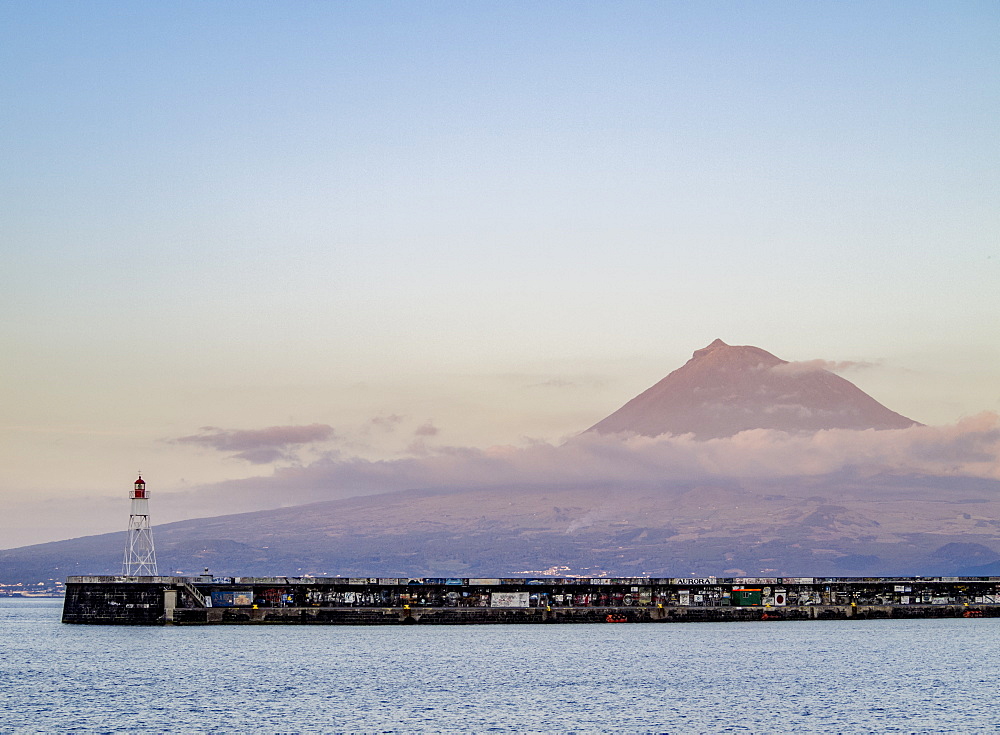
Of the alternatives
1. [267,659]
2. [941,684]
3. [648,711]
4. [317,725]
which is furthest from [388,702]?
[941,684]

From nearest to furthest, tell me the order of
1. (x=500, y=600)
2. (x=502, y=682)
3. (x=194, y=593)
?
1. (x=502, y=682)
2. (x=194, y=593)
3. (x=500, y=600)

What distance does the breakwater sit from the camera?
132 meters

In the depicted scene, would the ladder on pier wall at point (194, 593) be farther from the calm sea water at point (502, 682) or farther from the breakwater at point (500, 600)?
the calm sea water at point (502, 682)

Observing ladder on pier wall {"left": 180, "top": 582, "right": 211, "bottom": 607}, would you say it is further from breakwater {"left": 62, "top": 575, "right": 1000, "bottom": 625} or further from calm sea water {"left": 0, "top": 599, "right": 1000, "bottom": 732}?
calm sea water {"left": 0, "top": 599, "right": 1000, "bottom": 732}

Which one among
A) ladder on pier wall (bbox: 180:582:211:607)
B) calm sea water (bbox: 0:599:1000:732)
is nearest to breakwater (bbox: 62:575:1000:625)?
ladder on pier wall (bbox: 180:582:211:607)

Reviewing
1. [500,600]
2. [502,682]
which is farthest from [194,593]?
[502,682]

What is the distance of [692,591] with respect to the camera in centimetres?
14988

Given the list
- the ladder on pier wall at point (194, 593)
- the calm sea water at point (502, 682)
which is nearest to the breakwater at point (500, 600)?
the ladder on pier wall at point (194, 593)

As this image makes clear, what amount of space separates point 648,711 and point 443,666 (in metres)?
25.8

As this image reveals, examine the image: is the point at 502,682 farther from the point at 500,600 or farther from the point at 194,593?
the point at 194,593

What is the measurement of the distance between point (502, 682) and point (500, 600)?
57.4 meters

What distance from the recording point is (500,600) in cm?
14288

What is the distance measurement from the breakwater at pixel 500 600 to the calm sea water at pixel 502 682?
3.73 metres

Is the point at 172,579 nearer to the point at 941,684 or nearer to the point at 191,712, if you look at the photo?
the point at 191,712
